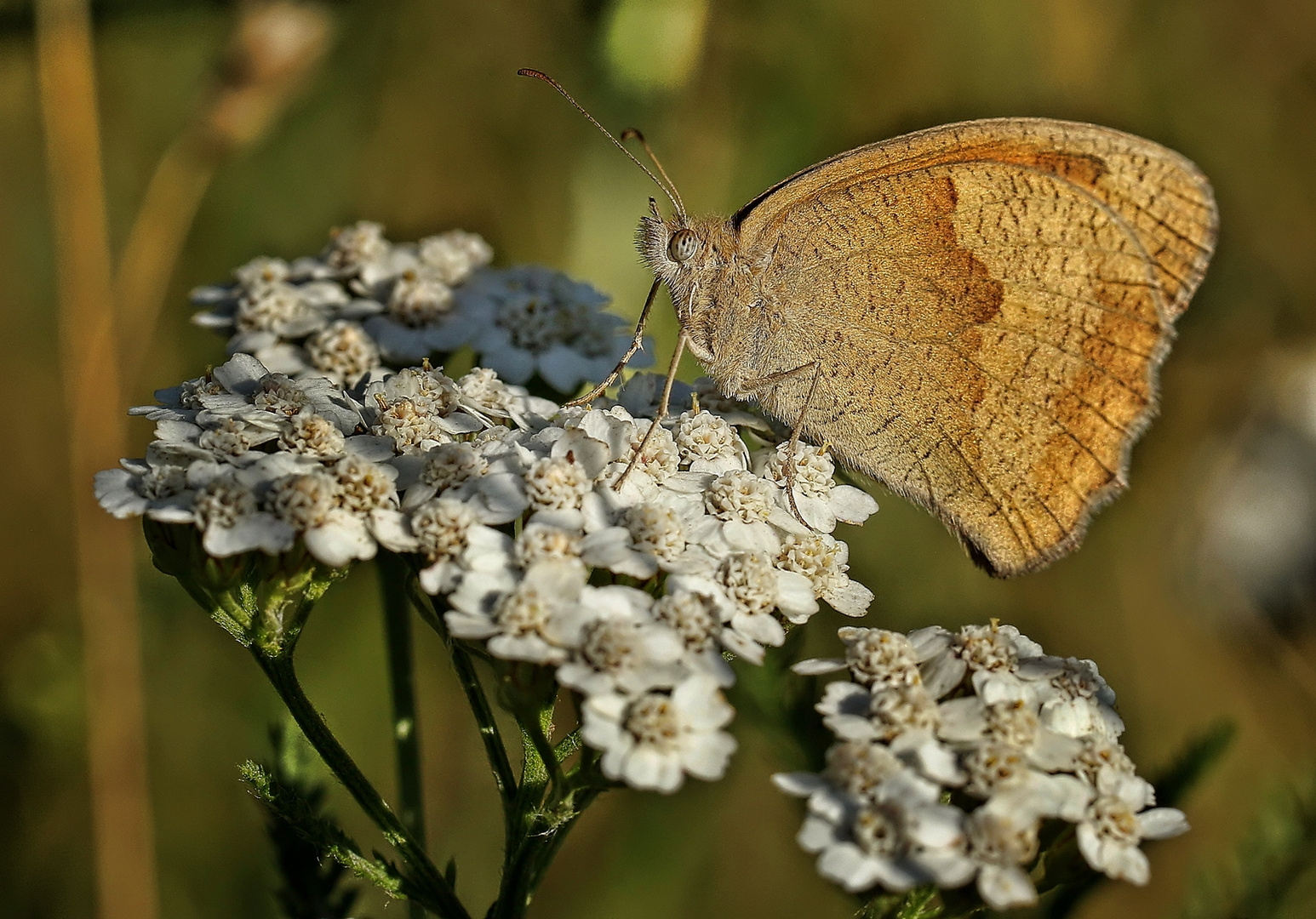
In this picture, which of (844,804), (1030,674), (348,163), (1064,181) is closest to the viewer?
(844,804)

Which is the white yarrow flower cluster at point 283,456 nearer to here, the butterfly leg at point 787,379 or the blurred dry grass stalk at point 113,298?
the butterfly leg at point 787,379

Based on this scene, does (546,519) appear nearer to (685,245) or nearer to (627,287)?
(685,245)

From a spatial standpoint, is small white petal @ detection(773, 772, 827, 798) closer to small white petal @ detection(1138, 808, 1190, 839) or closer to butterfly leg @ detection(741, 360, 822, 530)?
small white petal @ detection(1138, 808, 1190, 839)

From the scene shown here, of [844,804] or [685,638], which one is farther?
[685,638]

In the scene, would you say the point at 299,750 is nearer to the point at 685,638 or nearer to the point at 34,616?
the point at 685,638

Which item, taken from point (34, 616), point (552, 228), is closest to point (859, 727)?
point (552, 228)

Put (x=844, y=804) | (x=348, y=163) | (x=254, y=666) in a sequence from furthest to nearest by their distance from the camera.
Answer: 1. (x=348, y=163)
2. (x=254, y=666)
3. (x=844, y=804)
